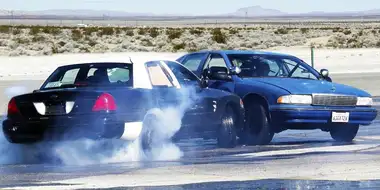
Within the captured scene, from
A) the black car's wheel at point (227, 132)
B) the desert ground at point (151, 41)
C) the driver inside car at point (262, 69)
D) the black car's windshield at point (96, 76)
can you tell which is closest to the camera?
the black car's windshield at point (96, 76)

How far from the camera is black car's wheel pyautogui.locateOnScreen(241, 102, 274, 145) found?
613 inches

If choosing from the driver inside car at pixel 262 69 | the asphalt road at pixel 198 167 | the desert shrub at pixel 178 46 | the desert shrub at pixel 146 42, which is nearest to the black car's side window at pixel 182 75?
the asphalt road at pixel 198 167

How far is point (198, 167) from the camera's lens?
40.3 feet

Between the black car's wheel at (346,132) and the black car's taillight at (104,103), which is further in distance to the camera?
the black car's wheel at (346,132)

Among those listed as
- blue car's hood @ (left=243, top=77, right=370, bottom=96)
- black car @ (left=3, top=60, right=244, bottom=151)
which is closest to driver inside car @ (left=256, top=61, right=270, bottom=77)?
blue car's hood @ (left=243, top=77, right=370, bottom=96)

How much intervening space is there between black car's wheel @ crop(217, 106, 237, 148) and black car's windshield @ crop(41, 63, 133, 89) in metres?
2.05

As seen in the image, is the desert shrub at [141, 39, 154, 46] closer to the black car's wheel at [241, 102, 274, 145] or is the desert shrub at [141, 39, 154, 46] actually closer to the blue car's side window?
the blue car's side window

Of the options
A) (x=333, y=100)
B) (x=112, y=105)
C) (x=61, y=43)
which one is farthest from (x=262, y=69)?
(x=61, y=43)

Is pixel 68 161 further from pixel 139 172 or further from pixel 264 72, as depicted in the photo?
pixel 264 72

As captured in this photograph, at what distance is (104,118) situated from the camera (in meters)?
12.5

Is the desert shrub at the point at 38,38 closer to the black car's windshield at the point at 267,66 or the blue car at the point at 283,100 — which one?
the black car's windshield at the point at 267,66

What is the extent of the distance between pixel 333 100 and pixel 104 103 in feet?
14.4

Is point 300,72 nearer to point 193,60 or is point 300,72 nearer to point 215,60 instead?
point 215,60

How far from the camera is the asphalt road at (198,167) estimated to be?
10625mm
